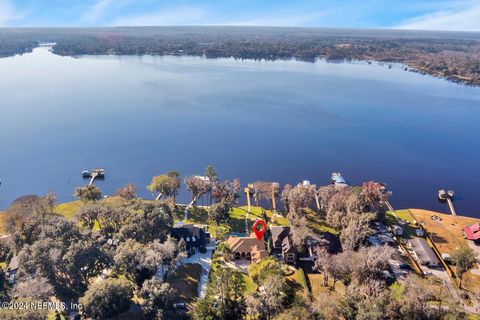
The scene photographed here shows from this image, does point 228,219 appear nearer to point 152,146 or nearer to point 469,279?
point 469,279

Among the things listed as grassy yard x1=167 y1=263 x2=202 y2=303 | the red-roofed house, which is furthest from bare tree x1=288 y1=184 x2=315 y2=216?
the red-roofed house

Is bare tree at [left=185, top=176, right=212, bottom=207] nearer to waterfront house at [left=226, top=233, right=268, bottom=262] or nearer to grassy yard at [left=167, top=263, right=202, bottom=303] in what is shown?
waterfront house at [left=226, top=233, right=268, bottom=262]

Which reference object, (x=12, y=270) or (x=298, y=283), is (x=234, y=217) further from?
(x=12, y=270)

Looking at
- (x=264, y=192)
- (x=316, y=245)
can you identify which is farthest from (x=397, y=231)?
(x=264, y=192)

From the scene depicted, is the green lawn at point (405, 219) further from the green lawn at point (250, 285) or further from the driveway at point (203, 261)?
the driveway at point (203, 261)

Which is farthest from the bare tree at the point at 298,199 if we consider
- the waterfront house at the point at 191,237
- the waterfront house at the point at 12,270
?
the waterfront house at the point at 12,270

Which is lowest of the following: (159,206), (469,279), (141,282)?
(469,279)

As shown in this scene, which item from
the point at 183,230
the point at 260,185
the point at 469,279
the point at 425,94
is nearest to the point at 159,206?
the point at 183,230
